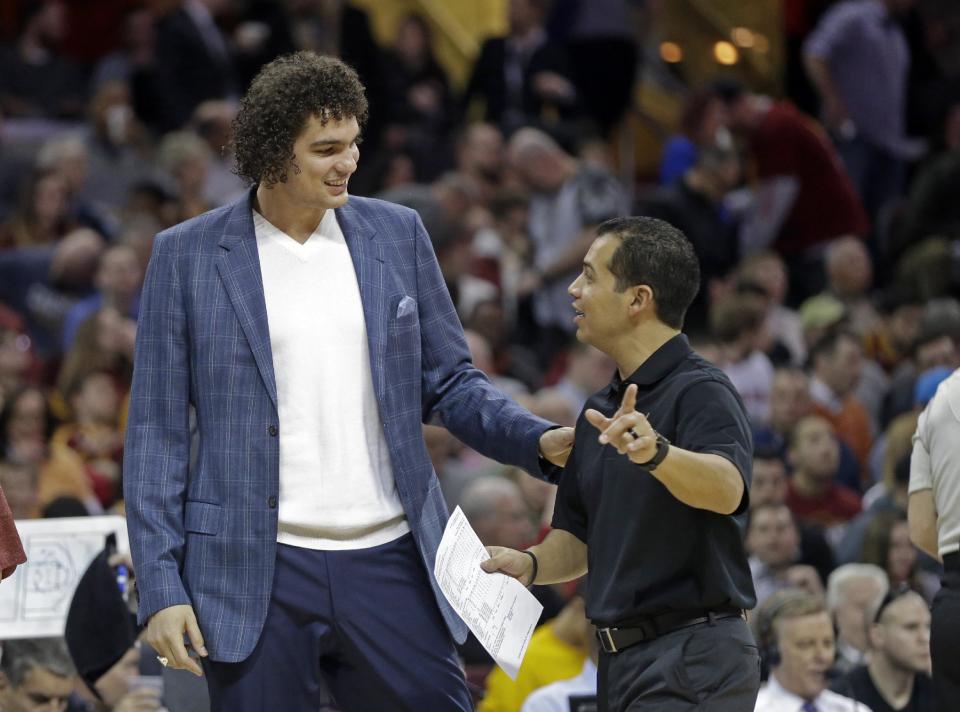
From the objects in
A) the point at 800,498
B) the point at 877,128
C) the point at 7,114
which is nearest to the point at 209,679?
the point at 800,498

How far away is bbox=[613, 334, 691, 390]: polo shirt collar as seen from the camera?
13.5 ft

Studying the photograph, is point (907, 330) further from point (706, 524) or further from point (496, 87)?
point (706, 524)

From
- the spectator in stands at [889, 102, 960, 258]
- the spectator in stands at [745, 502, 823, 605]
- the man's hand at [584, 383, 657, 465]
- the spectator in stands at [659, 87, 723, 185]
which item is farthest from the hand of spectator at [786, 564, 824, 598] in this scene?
the spectator in stands at [889, 102, 960, 258]

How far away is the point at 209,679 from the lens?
4016 millimetres

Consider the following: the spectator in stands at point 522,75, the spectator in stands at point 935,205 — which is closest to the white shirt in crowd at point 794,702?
the spectator in stands at point 935,205

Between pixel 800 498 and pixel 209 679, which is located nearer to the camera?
pixel 209 679

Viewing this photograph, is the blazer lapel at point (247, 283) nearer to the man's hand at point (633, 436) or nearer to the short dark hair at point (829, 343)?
the man's hand at point (633, 436)

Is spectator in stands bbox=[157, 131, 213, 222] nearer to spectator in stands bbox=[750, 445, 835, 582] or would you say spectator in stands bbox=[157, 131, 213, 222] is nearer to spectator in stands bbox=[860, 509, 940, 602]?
spectator in stands bbox=[750, 445, 835, 582]

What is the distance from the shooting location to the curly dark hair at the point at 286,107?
13.4 feet

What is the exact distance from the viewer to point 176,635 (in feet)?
12.7

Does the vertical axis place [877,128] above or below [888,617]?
above

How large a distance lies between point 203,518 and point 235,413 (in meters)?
0.25

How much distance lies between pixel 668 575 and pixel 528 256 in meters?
7.32

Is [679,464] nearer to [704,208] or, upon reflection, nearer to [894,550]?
[894,550]
